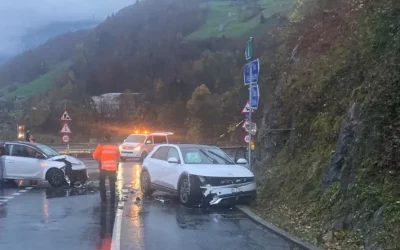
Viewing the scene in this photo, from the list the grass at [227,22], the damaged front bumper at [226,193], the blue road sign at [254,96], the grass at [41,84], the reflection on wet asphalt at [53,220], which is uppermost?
the grass at [227,22]

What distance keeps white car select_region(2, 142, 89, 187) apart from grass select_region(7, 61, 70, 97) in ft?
283

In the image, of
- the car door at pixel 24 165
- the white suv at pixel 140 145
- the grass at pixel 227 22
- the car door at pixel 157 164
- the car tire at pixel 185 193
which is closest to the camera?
the car tire at pixel 185 193

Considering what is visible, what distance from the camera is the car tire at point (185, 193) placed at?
46.4ft

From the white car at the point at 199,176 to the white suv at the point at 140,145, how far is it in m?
18.2

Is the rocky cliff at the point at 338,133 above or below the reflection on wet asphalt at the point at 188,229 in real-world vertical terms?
above

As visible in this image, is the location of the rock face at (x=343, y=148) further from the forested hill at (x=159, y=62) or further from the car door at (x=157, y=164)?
the forested hill at (x=159, y=62)

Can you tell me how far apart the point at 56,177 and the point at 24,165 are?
1332mm

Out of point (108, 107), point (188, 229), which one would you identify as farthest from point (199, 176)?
point (108, 107)

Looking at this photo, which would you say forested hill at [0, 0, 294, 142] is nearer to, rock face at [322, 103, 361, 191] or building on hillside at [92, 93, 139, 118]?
building on hillside at [92, 93, 139, 118]

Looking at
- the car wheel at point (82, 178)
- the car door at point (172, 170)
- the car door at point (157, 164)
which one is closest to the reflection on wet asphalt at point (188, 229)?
the car door at point (172, 170)

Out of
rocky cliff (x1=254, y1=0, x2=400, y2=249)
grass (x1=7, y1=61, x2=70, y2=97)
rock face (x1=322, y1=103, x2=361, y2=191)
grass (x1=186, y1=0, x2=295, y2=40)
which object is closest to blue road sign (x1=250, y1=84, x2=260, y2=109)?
rocky cliff (x1=254, y1=0, x2=400, y2=249)

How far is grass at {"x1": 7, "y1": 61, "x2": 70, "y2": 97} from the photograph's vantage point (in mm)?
106000

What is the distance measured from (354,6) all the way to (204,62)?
64350mm

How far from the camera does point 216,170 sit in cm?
1445
